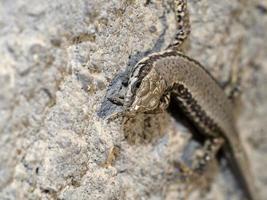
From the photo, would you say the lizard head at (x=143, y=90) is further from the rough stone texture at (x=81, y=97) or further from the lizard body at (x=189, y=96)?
the rough stone texture at (x=81, y=97)

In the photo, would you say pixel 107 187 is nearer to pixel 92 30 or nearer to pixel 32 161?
pixel 32 161

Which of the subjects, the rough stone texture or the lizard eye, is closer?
the rough stone texture

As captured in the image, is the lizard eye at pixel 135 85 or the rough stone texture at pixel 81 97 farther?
the lizard eye at pixel 135 85

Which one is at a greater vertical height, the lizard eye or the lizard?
the lizard eye

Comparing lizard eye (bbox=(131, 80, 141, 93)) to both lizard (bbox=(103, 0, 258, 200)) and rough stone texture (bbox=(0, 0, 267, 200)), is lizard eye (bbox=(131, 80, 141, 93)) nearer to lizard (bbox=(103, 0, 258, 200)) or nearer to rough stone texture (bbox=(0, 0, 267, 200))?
lizard (bbox=(103, 0, 258, 200))

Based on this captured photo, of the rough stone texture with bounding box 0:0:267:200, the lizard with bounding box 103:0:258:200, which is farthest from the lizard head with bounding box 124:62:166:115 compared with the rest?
the rough stone texture with bounding box 0:0:267:200

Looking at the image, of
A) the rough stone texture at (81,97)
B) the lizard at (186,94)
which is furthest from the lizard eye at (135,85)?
the rough stone texture at (81,97)
